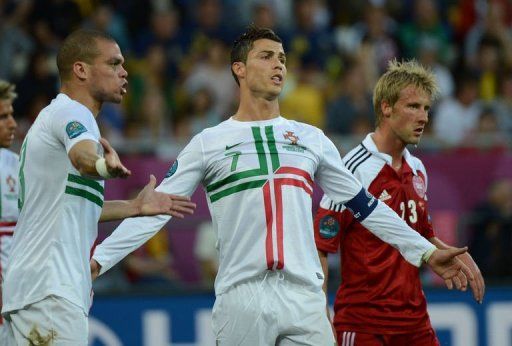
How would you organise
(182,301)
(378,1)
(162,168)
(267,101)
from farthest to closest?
1. (378,1)
2. (162,168)
3. (182,301)
4. (267,101)

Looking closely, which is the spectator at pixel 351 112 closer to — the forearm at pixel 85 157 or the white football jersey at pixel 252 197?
the white football jersey at pixel 252 197

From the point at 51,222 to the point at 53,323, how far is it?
1.71ft

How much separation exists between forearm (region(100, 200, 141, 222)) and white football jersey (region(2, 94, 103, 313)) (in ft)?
0.37

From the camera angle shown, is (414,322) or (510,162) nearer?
(414,322)

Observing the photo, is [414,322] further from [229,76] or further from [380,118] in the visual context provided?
[229,76]

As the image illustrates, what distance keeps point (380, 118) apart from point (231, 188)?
5.02ft

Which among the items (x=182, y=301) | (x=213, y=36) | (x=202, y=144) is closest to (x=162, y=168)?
(x=182, y=301)

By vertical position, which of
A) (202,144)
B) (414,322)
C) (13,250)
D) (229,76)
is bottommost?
(414,322)

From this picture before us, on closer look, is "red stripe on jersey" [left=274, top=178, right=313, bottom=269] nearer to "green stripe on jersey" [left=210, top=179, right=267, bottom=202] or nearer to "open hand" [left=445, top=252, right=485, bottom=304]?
"green stripe on jersey" [left=210, top=179, right=267, bottom=202]

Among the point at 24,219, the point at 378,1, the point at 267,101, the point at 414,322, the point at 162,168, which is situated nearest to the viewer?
the point at 24,219

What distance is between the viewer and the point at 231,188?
6.46 m

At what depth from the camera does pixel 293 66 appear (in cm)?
1376

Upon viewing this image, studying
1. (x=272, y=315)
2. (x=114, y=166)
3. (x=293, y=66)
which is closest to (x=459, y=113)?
(x=293, y=66)

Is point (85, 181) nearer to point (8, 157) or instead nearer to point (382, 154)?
point (382, 154)
